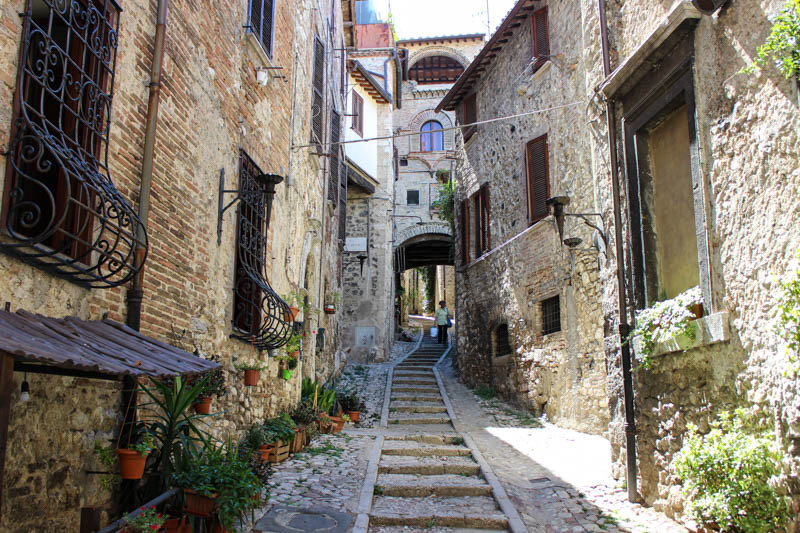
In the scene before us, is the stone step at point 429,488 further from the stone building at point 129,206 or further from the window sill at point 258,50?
the window sill at point 258,50

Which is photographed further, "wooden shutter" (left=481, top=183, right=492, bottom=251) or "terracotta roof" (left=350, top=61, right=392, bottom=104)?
"terracotta roof" (left=350, top=61, right=392, bottom=104)

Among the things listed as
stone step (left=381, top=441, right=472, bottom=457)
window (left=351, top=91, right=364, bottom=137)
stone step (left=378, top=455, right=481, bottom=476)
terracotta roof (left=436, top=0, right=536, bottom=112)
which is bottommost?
stone step (left=378, top=455, right=481, bottom=476)

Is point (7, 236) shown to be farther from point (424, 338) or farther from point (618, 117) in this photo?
point (424, 338)

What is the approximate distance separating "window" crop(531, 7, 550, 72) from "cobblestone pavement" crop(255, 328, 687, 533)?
6.73m

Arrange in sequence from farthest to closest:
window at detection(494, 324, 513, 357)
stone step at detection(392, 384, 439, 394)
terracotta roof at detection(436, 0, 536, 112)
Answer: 1. stone step at detection(392, 384, 439, 394)
2. window at detection(494, 324, 513, 357)
3. terracotta roof at detection(436, 0, 536, 112)

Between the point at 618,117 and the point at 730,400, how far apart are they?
3.28 metres

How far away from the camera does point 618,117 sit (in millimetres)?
6781

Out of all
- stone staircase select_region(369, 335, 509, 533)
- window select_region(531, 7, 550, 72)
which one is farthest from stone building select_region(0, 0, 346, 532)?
window select_region(531, 7, 550, 72)

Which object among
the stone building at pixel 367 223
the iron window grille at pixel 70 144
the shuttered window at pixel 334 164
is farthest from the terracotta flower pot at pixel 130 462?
the stone building at pixel 367 223

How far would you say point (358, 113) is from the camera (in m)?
20.1

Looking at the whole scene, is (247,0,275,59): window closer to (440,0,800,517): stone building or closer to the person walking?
(440,0,800,517): stone building

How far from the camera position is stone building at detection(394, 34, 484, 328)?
2577cm

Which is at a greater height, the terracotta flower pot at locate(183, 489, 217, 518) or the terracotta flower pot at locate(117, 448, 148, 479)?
the terracotta flower pot at locate(117, 448, 148, 479)

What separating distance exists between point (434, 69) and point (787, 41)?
2824cm
